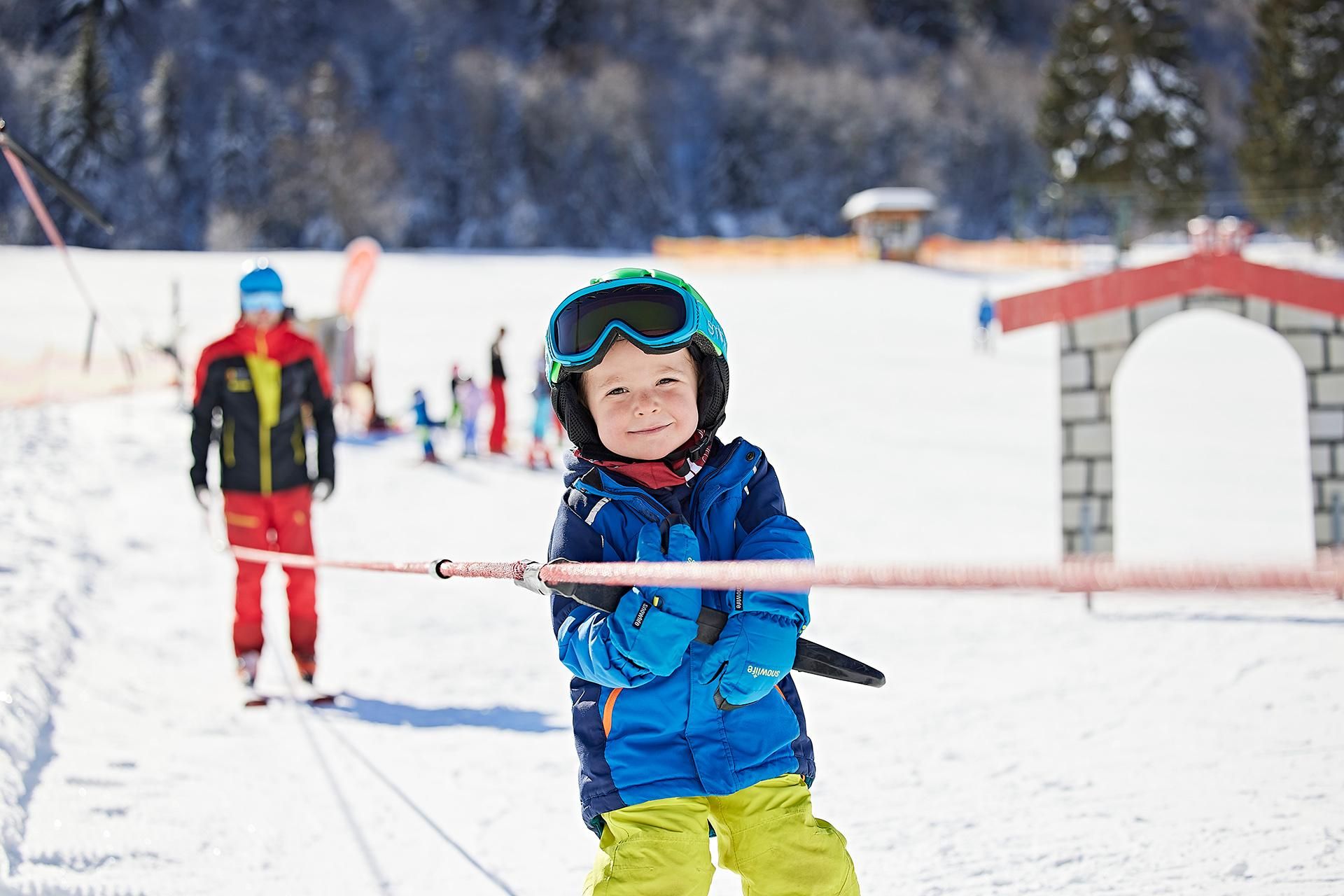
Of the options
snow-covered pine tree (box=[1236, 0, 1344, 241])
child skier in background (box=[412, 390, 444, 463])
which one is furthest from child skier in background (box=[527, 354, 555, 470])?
snow-covered pine tree (box=[1236, 0, 1344, 241])

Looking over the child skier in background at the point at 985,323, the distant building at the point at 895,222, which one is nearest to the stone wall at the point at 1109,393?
the child skier in background at the point at 985,323

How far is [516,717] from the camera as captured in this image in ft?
15.7

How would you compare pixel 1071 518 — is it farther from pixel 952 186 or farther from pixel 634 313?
pixel 952 186

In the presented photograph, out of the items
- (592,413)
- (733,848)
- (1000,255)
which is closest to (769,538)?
(592,413)

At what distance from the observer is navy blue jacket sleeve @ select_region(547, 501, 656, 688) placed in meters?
2.00

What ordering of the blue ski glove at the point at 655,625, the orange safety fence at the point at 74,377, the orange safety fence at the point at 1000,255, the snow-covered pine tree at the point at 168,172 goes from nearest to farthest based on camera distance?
the blue ski glove at the point at 655,625 < the orange safety fence at the point at 74,377 < the orange safety fence at the point at 1000,255 < the snow-covered pine tree at the point at 168,172

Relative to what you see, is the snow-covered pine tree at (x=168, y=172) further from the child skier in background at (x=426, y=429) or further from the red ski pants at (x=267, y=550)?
the red ski pants at (x=267, y=550)

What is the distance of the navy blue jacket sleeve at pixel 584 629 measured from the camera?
200 cm

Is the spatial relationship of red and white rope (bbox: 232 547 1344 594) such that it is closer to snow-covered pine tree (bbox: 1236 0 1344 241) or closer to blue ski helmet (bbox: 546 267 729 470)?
blue ski helmet (bbox: 546 267 729 470)

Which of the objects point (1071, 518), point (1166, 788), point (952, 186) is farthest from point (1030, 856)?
point (952, 186)

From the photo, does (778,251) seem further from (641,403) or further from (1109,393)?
(641,403)

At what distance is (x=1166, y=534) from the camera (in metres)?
9.38

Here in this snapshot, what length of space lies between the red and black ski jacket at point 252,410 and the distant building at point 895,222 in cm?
3924

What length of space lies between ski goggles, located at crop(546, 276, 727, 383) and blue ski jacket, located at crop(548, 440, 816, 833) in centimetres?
21
